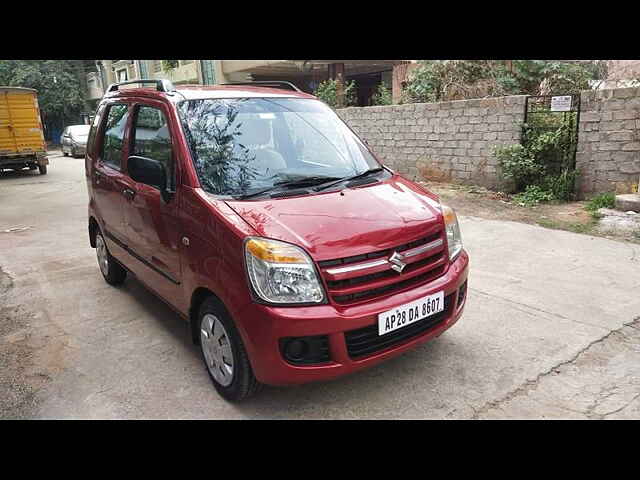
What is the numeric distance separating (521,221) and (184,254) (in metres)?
5.43

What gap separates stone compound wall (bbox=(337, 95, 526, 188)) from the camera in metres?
8.71

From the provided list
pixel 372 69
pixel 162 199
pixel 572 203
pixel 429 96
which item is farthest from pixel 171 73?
pixel 162 199

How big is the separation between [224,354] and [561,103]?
698 centimetres

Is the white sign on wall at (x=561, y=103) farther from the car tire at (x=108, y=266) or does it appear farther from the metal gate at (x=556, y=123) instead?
the car tire at (x=108, y=266)

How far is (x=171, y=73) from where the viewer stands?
28.6 m

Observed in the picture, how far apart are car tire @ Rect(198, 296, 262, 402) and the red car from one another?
0.4 inches

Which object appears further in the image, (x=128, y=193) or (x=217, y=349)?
(x=128, y=193)

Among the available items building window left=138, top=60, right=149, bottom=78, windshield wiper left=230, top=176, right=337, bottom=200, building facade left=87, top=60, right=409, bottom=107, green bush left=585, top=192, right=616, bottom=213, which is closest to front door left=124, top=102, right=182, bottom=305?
windshield wiper left=230, top=176, right=337, bottom=200

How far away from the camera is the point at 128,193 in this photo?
3.75 meters

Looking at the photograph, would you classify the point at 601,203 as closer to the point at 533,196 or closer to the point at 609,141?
the point at 609,141

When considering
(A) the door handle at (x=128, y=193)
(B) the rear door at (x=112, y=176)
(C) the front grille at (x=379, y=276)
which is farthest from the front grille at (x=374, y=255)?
(B) the rear door at (x=112, y=176)

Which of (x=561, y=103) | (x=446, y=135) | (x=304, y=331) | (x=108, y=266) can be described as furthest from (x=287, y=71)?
(x=304, y=331)

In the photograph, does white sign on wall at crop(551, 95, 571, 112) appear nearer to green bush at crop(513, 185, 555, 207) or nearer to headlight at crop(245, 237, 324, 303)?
green bush at crop(513, 185, 555, 207)

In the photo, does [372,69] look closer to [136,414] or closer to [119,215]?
[119,215]
